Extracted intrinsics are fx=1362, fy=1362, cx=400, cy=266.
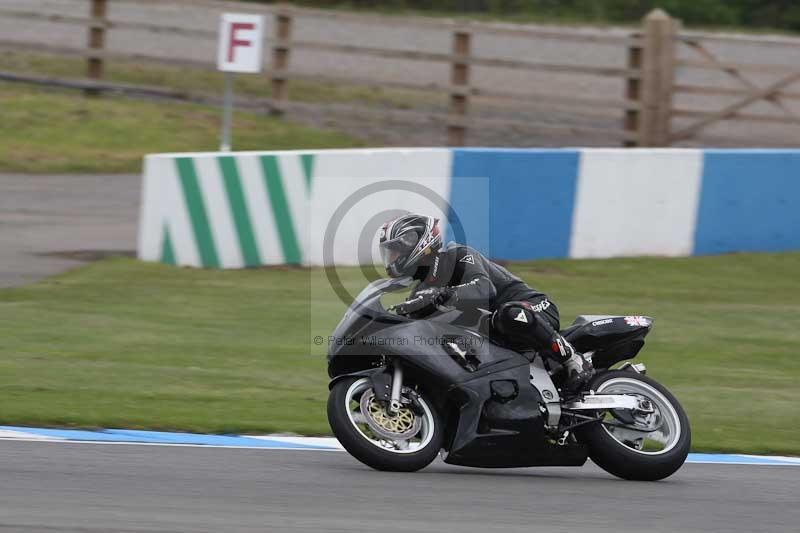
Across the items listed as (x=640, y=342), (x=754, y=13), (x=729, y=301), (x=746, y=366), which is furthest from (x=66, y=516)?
(x=754, y=13)

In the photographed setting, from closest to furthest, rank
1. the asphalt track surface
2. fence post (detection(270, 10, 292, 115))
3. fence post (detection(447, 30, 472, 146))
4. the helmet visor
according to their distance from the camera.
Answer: the asphalt track surface → the helmet visor → fence post (detection(447, 30, 472, 146)) → fence post (detection(270, 10, 292, 115))

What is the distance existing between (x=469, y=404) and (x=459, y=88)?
1462 cm

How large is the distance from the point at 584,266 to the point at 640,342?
21.9ft

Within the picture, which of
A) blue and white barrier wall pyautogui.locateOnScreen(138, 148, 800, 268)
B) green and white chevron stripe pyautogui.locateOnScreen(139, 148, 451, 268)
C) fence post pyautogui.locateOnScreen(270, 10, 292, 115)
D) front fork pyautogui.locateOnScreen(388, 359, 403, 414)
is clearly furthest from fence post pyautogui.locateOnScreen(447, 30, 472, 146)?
front fork pyautogui.locateOnScreen(388, 359, 403, 414)

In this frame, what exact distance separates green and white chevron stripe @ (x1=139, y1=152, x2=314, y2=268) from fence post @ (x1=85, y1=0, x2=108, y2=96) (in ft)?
31.3

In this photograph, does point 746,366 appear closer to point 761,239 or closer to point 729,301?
point 729,301

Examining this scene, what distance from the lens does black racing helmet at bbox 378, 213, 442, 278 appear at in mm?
6992

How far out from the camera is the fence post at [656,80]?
20641mm

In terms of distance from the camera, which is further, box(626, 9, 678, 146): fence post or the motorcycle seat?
box(626, 9, 678, 146): fence post

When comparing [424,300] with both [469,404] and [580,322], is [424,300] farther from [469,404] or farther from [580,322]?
[580,322]

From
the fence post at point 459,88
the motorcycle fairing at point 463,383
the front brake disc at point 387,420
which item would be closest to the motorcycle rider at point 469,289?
the motorcycle fairing at point 463,383

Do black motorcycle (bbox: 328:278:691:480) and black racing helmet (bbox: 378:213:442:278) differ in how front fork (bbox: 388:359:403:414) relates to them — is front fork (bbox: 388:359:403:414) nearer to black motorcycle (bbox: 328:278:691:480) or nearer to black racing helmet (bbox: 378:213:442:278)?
black motorcycle (bbox: 328:278:691:480)

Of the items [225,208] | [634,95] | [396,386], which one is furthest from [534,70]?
[396,386]

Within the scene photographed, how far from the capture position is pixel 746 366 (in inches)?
419
